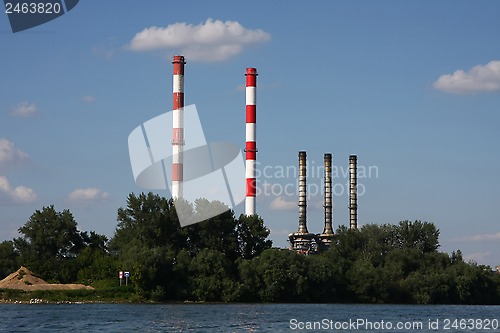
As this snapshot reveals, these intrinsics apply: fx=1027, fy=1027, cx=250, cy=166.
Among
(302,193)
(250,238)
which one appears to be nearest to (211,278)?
(250,238)

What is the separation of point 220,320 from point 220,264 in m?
22.5

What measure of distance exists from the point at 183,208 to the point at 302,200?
87.5 ft

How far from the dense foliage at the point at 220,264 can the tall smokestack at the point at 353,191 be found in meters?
13.1

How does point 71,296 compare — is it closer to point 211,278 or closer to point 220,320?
point 211,278

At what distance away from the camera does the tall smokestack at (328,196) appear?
9939 cm

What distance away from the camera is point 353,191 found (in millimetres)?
100688

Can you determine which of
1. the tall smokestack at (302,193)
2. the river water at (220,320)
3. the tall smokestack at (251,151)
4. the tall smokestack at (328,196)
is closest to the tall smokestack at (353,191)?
the tall smokestack at (328,196)

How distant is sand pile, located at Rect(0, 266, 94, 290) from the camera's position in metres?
67.2

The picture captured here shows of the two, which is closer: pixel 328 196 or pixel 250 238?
pixel 250 238

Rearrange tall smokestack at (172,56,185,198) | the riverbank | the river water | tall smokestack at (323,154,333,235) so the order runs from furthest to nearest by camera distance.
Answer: tall smokestack at (323,154,333,235), tall smokestack at (172,56,185,198), the riverbank, the river water

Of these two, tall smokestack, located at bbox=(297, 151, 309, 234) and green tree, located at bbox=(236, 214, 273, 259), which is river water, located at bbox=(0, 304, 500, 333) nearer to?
green tree, located at bbox=(236, 214, 273, 259)

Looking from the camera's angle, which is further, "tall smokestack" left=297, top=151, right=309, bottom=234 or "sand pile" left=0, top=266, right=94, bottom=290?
"tall smokestack" left=297, top=151, right=309, bottom=234

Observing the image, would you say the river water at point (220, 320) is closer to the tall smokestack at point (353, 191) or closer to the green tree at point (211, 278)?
the green tree at point (211, 278)

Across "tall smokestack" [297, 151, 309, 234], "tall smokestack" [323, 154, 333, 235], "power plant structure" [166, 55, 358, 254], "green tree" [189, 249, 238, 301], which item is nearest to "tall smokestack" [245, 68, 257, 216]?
"power plant structure" [166, 55, 358, 254]
